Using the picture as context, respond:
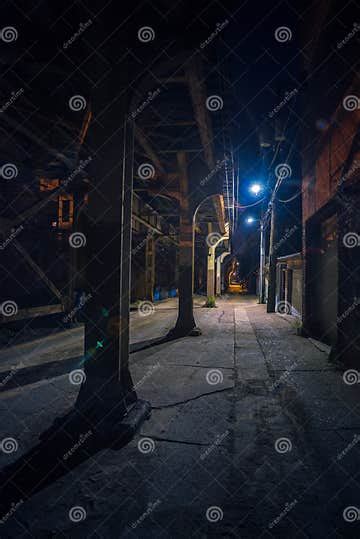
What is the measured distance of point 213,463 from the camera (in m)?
2.49

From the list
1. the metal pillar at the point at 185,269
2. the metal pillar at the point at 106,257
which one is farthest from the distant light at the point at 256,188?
the metal pillar at the point at 106,257

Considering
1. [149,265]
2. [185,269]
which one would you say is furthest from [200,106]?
[149,265]

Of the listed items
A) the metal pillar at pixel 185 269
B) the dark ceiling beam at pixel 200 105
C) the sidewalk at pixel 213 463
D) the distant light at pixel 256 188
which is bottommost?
the sidewalk at pixel 213 463

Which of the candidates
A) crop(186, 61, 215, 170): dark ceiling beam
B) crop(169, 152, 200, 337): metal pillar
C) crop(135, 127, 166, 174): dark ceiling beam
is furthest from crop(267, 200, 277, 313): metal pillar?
crop(186, 61, 215, 170): dark ceiling beam

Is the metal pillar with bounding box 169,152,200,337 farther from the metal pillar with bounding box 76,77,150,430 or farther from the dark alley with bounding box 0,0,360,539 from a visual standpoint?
the metal pillar with bounding box 76,77,150,430

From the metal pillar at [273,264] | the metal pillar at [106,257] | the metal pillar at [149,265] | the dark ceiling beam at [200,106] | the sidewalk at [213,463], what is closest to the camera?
the sidewalk at [213,463]

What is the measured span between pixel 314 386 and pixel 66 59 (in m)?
5.60

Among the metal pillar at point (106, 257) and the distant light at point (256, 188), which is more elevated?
the distant light at point (256, 188)

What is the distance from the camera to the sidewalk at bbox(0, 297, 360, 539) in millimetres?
1859

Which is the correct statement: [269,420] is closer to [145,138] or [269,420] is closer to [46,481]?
[46,481]

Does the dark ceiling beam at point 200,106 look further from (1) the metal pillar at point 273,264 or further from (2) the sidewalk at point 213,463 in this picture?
(1) the metal pillar at point 273,264

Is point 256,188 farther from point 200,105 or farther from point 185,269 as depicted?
point 200,105

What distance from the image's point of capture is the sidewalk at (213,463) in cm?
186

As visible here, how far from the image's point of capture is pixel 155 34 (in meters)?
3.20
